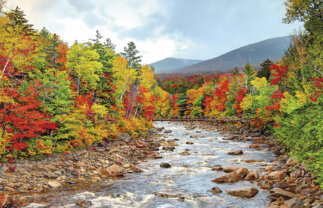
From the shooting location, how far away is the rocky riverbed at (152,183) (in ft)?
34.2

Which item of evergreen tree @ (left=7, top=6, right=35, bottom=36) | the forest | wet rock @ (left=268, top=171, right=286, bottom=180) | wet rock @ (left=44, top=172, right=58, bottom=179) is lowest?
wet rock @ (left=268, top=171, right=286, bottom=180)

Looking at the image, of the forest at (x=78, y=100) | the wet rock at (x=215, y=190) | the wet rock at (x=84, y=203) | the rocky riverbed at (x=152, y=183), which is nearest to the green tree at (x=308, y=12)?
the forest at (x=78, y=100)

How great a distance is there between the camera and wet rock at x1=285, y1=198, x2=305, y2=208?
929 cm

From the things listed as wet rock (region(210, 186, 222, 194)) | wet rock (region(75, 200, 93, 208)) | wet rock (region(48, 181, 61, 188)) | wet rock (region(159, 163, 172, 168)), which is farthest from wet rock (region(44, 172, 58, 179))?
wet rock (region(210, 186, 222, 194))

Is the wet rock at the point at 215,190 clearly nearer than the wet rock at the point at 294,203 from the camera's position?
No

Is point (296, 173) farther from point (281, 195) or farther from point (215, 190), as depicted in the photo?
point (215, 190)

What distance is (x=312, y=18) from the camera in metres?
17.2

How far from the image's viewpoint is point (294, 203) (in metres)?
9.40

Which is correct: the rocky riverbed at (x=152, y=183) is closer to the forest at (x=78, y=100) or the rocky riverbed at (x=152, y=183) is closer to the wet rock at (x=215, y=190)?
the wet rock at (x=215, y=190)

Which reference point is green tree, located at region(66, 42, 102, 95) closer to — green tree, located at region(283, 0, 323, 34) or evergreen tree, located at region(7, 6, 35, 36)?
evergreen tree, located at region(7, 6, 35, 36)

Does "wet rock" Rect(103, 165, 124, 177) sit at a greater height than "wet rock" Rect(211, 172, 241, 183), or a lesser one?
greater

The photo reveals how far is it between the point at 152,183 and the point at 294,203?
7.39 meters

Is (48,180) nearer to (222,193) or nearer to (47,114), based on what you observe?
(47,114)

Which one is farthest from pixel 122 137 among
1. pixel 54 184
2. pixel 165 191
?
pixel 165 191
